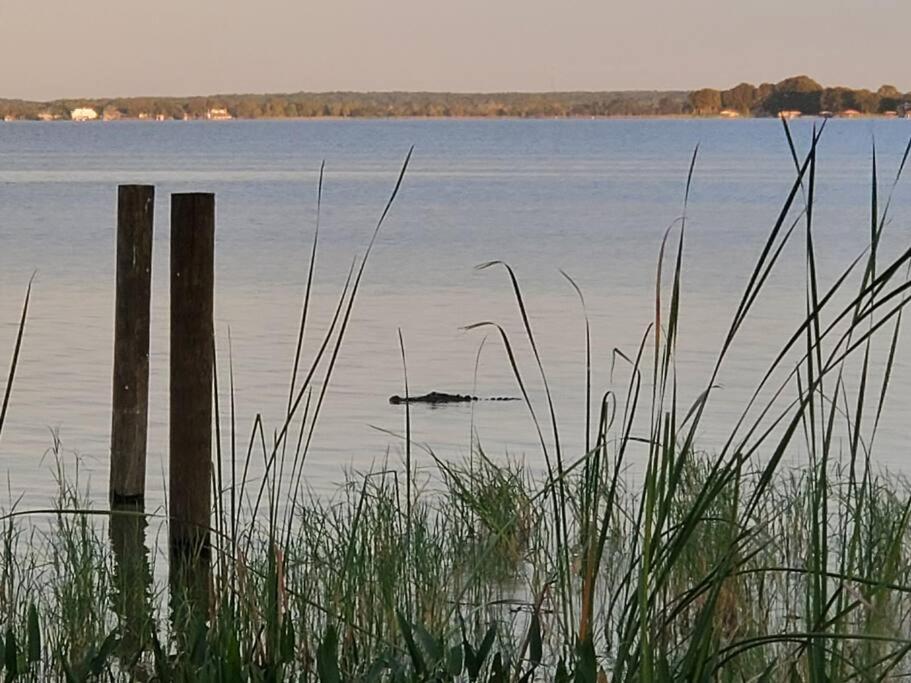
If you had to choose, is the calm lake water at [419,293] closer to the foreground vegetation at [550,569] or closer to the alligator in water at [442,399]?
the alligator in water at [442,399]

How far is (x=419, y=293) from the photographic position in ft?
80.9

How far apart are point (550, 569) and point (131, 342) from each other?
115 inches

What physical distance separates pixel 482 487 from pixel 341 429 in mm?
5386

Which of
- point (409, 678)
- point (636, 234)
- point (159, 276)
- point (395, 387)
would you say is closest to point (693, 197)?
point (636, 234)

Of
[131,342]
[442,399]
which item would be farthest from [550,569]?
[442,399]

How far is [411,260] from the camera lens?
31109mm

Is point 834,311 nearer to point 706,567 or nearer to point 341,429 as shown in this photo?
point 341,429

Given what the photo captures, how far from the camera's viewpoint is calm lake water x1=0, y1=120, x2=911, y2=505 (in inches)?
483

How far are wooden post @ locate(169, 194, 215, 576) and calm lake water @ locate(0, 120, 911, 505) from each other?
6.46 feet

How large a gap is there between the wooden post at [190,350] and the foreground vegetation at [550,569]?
1.74ft

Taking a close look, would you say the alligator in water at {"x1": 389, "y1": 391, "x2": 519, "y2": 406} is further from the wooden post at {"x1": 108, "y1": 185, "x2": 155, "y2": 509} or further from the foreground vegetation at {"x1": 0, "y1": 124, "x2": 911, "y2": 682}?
the wooden post at {"x1": 108, "y1": 185, "x2": 155, "y2": 509}

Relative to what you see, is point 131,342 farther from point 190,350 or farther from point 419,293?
point 419,293

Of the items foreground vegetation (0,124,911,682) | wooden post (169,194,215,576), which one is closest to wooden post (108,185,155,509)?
foreground vegetation (0,124,911,682)

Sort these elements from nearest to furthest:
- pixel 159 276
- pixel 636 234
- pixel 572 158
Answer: pixel 159 276 → pixel 636 234 → pixel 572 158
